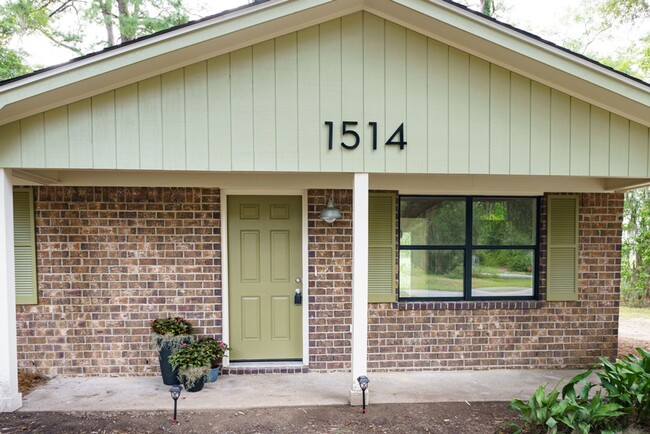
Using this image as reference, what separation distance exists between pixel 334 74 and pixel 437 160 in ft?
4.04

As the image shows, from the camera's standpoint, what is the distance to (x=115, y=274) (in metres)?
4.41

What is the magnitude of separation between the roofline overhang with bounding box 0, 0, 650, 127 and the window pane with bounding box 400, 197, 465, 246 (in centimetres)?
175

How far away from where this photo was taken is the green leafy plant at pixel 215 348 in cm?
418

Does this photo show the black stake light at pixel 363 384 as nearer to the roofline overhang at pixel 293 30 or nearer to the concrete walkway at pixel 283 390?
the concrete walkway at pixel 283 390

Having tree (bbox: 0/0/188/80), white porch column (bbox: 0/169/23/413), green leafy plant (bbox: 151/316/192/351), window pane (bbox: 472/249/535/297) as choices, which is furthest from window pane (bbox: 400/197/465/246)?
tree (bbox: 0/0/188/80)

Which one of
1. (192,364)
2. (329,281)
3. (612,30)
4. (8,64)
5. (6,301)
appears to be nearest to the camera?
(6,301)

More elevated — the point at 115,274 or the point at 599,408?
the point at 115,274

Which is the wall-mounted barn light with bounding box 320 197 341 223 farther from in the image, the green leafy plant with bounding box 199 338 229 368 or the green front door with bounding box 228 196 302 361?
the green leafy plant with bounding box 199 338 229 368

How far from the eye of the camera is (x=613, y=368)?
11.0 feet

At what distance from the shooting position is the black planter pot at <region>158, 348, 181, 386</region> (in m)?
4.14

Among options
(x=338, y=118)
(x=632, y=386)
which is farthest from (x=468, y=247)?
(x=338, y=118)

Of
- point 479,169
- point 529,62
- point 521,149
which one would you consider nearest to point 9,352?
point 479,169

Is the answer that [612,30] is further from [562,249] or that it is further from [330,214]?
[330,214]

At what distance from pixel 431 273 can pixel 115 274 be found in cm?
378
